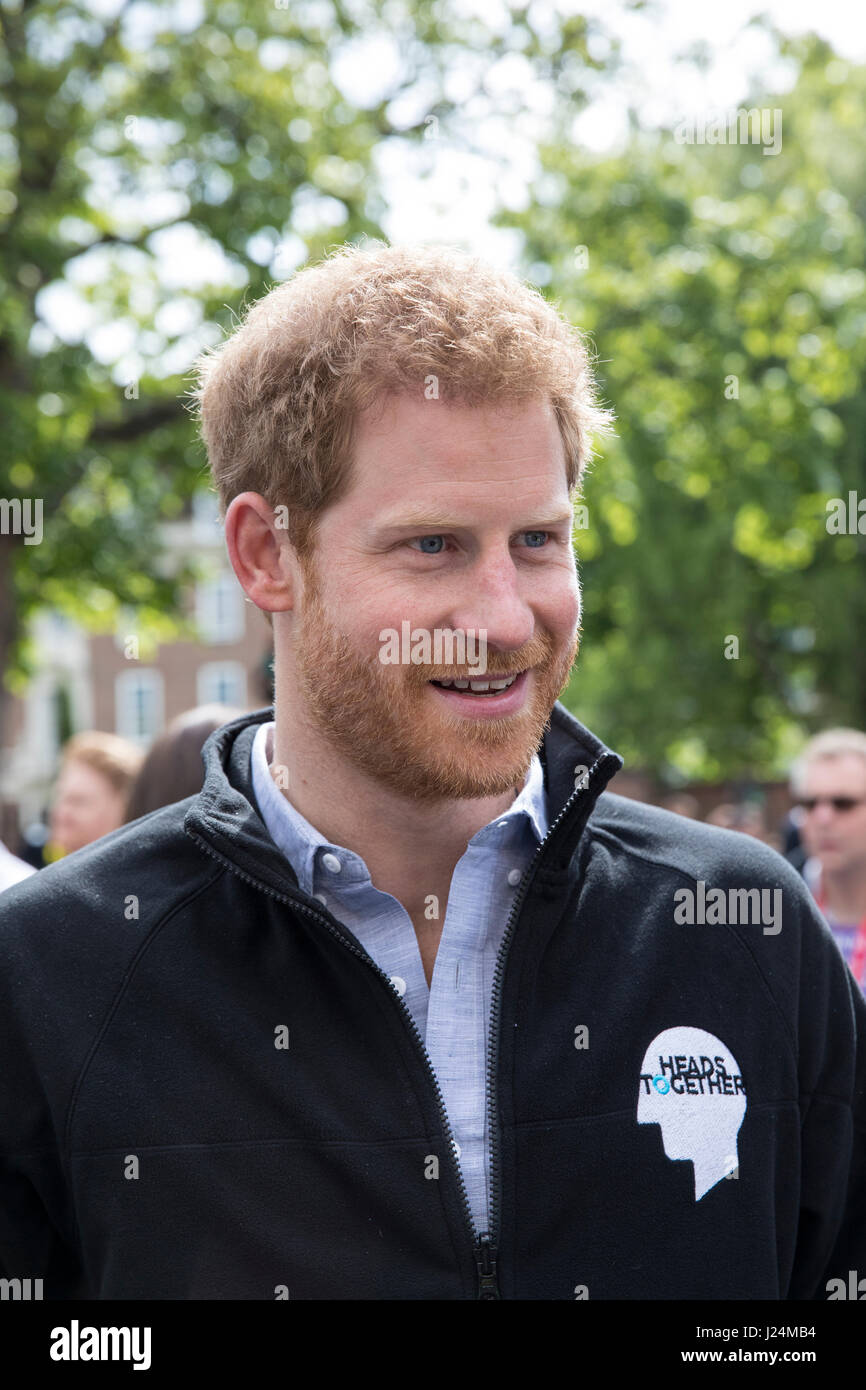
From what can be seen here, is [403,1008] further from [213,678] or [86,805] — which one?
[213,678]

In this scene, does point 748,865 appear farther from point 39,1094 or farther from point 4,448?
point 4,448

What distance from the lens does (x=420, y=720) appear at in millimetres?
1984

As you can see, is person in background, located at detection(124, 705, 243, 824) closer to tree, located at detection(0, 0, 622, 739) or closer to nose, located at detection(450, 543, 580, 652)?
nose, located at detection(450, 543, 580, 652)

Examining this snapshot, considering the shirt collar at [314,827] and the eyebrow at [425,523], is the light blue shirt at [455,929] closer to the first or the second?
the shirt collar at [314,827]

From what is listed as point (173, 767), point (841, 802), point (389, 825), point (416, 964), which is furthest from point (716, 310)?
point (416, 964)

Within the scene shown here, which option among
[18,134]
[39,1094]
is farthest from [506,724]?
[18,134]

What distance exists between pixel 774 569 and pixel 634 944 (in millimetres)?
19752

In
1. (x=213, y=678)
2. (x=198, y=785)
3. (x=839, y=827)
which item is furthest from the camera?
(x=213, y=678)

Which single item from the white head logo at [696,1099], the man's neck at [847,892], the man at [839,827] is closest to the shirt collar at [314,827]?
the white head logo at [696,1099]

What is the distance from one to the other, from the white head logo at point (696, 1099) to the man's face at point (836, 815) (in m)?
3.90

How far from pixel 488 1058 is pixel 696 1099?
280 mm

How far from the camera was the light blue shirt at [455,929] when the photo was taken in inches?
78.0

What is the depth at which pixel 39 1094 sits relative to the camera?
192cm

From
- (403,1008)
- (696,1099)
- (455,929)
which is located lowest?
(696,1099)
